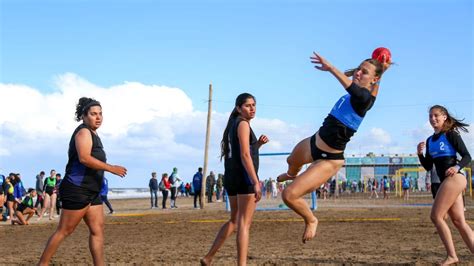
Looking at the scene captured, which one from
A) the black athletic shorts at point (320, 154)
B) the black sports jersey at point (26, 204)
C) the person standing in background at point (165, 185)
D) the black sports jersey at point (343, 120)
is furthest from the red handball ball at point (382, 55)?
the person standing in background at point (165, 185)

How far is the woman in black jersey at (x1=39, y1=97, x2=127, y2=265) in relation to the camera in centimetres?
619

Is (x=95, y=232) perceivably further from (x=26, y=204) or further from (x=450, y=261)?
(x=26, y=204)

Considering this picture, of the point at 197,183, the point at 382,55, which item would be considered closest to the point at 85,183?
the point at 382,55

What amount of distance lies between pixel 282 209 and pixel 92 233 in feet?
55.0

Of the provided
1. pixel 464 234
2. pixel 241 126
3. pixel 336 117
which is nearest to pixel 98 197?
pixel 241 126

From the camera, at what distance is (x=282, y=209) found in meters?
22.8

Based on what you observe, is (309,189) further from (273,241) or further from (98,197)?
(273,241)

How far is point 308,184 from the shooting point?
235 inches

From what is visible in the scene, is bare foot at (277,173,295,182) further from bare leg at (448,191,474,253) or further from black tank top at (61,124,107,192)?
bare leg at (448,191,474,253)

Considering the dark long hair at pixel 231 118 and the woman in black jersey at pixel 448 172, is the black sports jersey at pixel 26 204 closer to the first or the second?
the dark long hair at pixel 231 118

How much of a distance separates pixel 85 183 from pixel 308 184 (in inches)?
93.8

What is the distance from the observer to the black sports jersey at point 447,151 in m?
7.42

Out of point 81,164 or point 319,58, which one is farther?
point 81,164

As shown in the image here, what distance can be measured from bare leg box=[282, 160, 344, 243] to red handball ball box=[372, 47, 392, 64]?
48.0 inches
